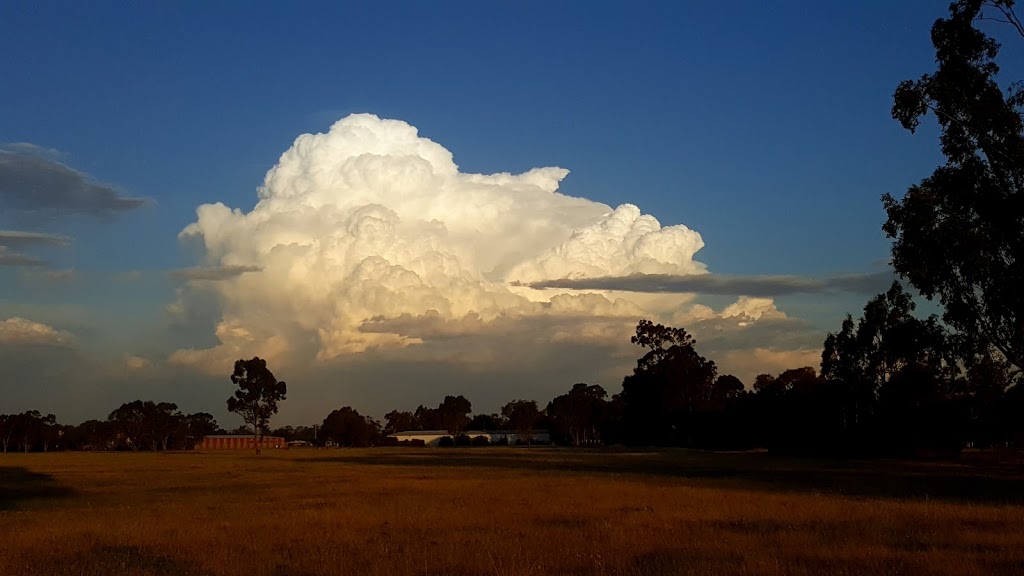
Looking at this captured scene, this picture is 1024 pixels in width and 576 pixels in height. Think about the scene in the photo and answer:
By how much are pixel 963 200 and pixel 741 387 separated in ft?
354

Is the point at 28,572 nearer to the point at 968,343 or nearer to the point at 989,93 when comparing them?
the point at 989,93

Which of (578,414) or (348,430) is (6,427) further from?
(578,414)

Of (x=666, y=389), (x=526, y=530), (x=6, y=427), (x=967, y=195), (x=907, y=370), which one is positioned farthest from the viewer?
(x=6, y=427)

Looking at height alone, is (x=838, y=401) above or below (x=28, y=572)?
above

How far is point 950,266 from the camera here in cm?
4375

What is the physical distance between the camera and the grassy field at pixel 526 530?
1678 centimetres

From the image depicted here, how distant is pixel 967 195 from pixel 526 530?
3054 cm

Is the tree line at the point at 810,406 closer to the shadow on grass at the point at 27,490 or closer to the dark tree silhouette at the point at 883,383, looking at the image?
the dark tree silhouette at the point at 883,383

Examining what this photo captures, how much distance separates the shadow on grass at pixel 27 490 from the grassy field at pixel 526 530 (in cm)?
32

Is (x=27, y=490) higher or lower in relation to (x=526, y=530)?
higher

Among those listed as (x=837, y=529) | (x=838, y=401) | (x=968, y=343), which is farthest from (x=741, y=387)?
(x=837, y=529)

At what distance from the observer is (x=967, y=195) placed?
42594mm

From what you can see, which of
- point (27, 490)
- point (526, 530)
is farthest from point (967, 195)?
point (27, 490)

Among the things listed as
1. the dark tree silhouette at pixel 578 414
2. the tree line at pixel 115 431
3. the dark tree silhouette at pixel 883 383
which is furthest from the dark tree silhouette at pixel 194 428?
the dark tree silhouette at pixel 883 383
